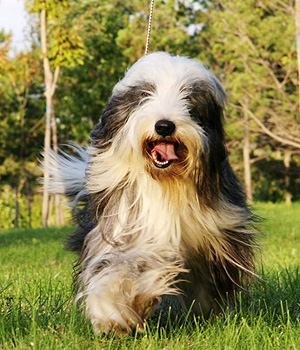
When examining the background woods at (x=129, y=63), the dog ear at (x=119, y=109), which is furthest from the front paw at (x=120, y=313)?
the background woods at (x=129, y=63)

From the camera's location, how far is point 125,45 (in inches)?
901

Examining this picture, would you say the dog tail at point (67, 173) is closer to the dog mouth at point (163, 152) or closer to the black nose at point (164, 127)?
the dog mouth at point (163, 152)

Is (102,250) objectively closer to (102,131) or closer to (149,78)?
(102,131)

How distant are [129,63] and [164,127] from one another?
20.7 meters

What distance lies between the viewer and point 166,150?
10.4ft

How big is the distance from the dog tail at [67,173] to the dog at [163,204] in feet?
2.25

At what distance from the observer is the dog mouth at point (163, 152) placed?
124 inches

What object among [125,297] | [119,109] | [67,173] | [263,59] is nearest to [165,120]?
[119,109]

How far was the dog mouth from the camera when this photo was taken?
3.15 meters

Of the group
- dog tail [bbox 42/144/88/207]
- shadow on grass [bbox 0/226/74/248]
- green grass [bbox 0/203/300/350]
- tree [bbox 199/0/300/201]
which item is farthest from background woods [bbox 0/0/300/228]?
green grass [bbox 0/203/300/350]

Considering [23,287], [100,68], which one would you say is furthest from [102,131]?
[100,68]

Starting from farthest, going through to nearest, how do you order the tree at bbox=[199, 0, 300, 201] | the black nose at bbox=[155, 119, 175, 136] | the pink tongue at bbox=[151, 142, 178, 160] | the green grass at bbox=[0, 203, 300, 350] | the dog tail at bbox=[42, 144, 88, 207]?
the tree at bbox=[199, 0, 300, 201], the dog tail at bbox=[42, 144, 88, 207], the pink tongue at bbox=[151, 142, 178, 160], the black nose at bbox=[155, 119, 175, 136], the green grass at bbox=[0, 203, 300, 350]

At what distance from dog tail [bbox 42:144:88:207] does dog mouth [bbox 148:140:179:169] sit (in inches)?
46.7

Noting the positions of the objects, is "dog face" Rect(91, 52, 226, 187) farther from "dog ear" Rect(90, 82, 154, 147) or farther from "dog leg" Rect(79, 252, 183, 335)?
"dog leg" Rect(79, 252, 183, 335)
